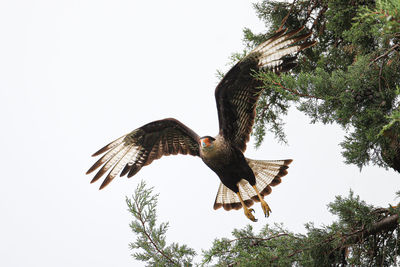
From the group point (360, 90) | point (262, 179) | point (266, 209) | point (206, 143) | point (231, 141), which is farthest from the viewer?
point (262, 179)

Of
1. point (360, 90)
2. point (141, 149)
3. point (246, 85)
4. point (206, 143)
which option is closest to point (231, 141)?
point (206, 143)

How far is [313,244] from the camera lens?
3.63 meters

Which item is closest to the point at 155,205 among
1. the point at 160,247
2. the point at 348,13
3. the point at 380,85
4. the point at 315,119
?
the point at 160,247

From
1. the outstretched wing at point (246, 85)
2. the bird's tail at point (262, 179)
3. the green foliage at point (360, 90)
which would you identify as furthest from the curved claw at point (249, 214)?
the green foliage at point (360, 90)

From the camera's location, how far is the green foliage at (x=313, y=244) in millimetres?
3590

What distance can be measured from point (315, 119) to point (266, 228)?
4.64 ft

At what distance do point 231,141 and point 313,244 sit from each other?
4.74ft

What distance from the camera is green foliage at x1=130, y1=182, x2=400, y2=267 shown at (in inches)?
141

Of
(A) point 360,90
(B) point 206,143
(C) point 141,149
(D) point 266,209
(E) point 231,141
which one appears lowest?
(D) point 266,209

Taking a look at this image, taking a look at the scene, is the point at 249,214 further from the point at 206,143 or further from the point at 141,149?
the point at 141,149

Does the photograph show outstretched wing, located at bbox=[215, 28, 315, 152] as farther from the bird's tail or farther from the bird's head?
the bird's tail

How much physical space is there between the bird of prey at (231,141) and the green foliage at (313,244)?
2.63 feet

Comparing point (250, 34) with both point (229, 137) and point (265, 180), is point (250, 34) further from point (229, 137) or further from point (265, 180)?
point (265, 180)

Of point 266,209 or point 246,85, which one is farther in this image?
point 266,209
